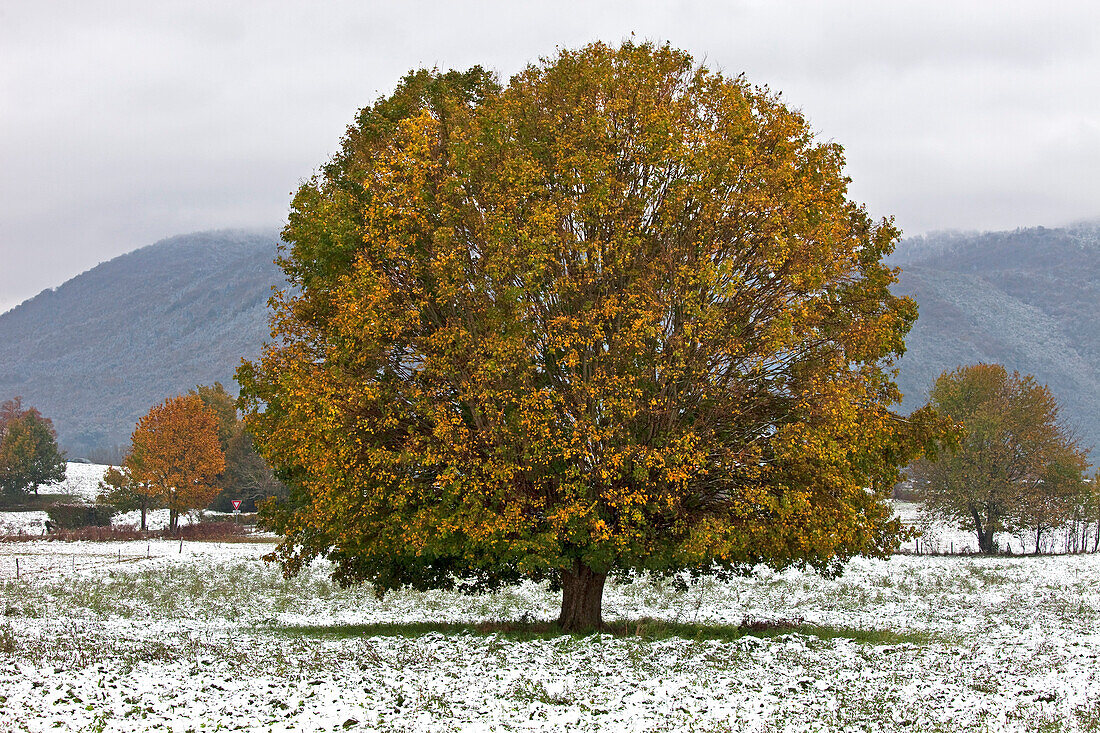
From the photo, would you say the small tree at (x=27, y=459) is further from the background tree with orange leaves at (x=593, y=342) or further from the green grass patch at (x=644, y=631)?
the background tree with orange leaves at (x=593, y=342)

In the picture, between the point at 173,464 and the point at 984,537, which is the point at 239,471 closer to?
the point at 173,464

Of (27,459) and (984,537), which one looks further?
(27,459)

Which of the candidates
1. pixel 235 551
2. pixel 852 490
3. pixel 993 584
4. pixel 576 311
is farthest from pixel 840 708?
pixel 235 551

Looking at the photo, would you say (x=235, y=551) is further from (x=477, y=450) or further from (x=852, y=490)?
(x=852, y=490)

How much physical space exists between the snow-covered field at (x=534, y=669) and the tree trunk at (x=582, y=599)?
72.9 inches

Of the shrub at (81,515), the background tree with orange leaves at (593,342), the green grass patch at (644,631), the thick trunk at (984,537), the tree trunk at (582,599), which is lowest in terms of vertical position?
the shrub at (81,515)

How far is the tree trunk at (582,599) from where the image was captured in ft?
61.7

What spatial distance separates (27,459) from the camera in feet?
255

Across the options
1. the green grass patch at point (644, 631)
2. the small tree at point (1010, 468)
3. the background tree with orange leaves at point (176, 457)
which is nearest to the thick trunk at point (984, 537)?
the small tree at point (1010, 468)

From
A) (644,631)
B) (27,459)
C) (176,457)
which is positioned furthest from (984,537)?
(27,459)

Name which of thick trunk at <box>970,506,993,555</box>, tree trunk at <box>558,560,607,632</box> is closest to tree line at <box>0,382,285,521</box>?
tree trunk at <box>558,560,607,632</box>

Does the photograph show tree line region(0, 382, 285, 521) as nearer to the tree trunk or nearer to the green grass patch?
the green grass patch

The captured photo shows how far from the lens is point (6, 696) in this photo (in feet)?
34.7

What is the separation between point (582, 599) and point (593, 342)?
626cm
